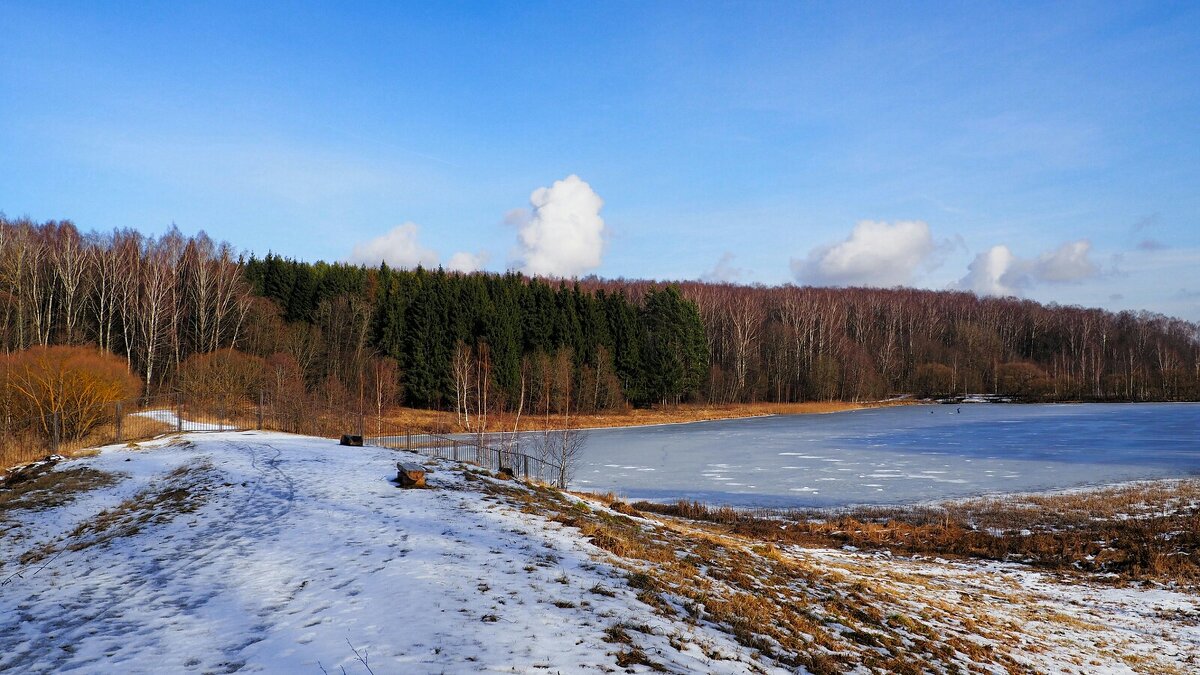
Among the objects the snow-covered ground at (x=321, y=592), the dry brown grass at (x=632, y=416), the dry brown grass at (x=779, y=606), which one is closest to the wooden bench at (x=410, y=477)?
the snow-covered ground at (x=321, y=592)

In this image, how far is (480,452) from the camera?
26.5 meters

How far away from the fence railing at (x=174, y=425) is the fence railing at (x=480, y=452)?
0.07 metres

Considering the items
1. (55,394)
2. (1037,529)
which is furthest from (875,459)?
(55,394)

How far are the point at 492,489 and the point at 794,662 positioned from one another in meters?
8.66

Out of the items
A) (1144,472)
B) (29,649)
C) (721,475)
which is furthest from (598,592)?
(1144,472)

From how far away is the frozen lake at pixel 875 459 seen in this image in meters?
25.4

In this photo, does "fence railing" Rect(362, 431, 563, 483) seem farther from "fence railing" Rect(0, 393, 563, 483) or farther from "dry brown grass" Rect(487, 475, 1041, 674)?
"dry brown grass" Rect(487, 475, 1041, 674)

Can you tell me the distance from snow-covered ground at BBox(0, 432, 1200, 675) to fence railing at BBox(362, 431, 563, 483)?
1099cm

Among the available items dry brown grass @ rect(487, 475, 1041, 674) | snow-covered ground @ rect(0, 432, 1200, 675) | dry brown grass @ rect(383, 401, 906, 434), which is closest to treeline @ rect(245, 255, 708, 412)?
dry brown grass @ rect(383, 401, 906, 434)

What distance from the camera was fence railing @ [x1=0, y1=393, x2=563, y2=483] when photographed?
2019cm

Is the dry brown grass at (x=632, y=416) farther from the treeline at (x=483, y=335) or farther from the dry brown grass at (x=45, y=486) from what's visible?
the dry brown grass at (x=45, y=486)

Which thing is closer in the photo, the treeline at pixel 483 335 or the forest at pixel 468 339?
the forest at pixel 468 339

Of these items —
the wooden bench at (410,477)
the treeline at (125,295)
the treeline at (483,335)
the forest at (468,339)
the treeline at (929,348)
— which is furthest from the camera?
the treeline at (929,348)

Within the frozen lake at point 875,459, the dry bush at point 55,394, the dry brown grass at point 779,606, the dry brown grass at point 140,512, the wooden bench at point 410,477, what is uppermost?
the dry bush at point 55,394
